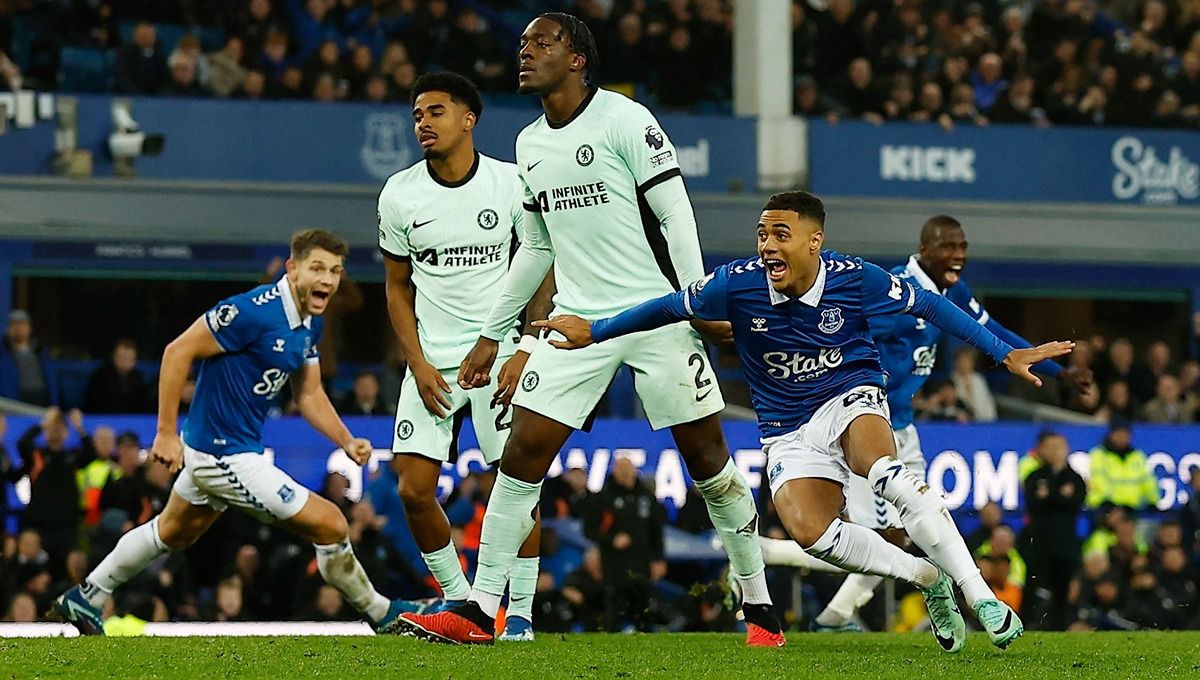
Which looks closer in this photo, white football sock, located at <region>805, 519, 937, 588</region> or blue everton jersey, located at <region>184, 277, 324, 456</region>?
white football sock, located at <region>805, 519, 937, 588</region>

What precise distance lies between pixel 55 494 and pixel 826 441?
26.9 ft

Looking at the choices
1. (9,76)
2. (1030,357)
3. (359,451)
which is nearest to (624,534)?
(359,451)

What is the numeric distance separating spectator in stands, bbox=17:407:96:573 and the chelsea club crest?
816 cm

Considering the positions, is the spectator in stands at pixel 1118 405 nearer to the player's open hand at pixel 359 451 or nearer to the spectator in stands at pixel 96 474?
the spectator in stands at pixel 96 474

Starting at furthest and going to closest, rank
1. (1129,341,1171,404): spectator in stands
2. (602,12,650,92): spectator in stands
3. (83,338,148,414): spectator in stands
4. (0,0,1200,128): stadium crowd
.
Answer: (602,12,650,92): spectator in stands < (0,0,1200,128): stadium crowd < (1129,341,1171,404): spectator in stands < (83,338,148,414): spectator in stands

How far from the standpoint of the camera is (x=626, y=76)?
73.8 feet

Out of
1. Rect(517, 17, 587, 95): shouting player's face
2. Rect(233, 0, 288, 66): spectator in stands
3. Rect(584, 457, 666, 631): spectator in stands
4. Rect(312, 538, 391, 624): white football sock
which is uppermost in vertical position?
Rect(233, 0, 288, 66): spectator in stands

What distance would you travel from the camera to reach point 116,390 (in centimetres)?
1702

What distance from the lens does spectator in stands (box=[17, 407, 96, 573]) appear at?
1448cm

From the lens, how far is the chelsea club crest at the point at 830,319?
798cm

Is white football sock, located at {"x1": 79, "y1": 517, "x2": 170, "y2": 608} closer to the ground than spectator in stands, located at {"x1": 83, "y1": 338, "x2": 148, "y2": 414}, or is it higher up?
higher up

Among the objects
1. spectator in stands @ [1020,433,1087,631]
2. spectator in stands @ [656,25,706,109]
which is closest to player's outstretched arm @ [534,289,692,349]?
spectator in stands @ [1020,433,1087,631]

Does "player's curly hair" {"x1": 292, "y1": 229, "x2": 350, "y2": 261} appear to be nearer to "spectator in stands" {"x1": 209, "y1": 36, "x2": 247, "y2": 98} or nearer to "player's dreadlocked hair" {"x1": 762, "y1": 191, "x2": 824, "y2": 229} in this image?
"player's dreadlocked hair" {"x1": 762, "y1": 191, "x2": 824, "y2": 229}

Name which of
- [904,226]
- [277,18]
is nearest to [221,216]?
[277,18]
